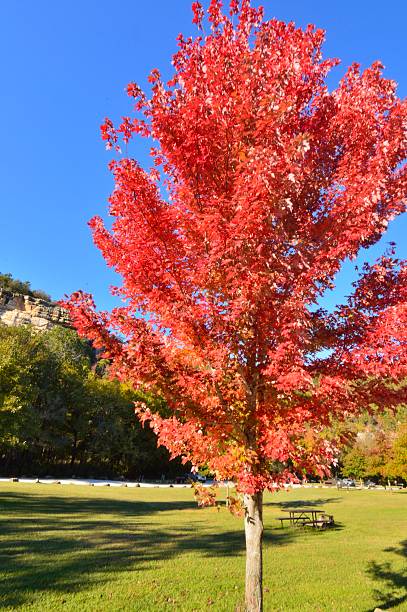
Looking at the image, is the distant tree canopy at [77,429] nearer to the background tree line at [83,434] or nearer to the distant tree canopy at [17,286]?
the background tree line at [83,434]

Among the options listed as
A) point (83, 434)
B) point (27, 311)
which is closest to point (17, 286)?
point (27, 311)

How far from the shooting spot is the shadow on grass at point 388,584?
8773 millimetres

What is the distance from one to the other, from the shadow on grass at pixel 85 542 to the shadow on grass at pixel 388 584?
4.01m

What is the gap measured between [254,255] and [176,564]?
9.69 meters

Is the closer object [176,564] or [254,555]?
[254,555]

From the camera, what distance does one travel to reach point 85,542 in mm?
13398

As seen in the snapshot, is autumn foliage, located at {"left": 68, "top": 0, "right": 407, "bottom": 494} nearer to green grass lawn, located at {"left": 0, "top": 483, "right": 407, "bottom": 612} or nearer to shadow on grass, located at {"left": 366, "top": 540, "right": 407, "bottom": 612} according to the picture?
green grass lawn, located at {"left": 0, "top": 483, "right": 407, "bottom": 612}

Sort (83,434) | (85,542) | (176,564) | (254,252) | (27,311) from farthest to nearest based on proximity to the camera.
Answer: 1. (27,311)
2. (83,434)
3. (85,542)
4. (176,564)
5. (254,252)

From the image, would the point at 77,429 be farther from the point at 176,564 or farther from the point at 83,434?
the point at 176,564

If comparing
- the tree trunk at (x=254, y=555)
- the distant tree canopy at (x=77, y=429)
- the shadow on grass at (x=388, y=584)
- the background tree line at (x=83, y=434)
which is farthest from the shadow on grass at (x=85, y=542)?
the distant tree canopy at (x=77, y=429)

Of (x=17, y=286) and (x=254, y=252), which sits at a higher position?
(x=17, y=286)

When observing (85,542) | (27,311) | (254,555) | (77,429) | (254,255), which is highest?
(27,311)

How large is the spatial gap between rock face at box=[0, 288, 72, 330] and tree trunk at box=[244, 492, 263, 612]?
114m

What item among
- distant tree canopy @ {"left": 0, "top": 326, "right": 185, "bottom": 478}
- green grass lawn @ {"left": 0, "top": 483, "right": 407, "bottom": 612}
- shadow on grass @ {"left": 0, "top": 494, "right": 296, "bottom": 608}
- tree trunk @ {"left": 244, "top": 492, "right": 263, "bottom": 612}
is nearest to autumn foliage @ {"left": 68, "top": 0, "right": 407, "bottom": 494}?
tree trunk @ {"left": 244, "top": 492, "right": 263, "bottom": 612}
